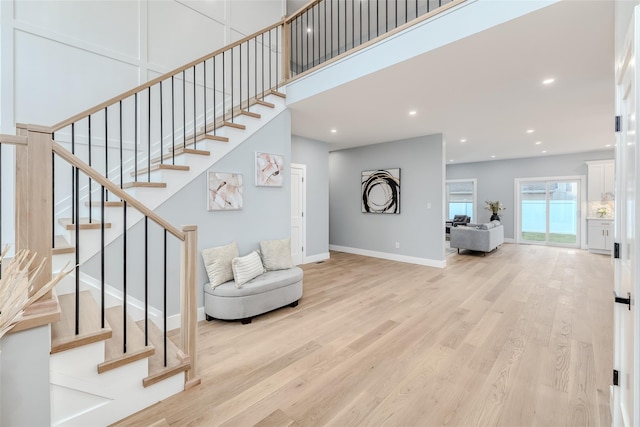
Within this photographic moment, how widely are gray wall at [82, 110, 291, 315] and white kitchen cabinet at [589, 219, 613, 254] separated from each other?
7.79 meters

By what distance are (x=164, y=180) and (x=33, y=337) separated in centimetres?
179

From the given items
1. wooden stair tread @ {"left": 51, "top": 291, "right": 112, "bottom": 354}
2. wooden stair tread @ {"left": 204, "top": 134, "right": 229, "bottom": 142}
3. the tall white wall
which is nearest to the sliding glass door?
wooden stair tread @ {"left": 204, "top": 134, "right": 229, "bottom": 142}

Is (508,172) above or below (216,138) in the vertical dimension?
above

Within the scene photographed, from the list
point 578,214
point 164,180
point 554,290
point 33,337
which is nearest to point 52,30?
point 164,180

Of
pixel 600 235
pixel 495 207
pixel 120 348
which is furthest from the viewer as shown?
pixel 495 207

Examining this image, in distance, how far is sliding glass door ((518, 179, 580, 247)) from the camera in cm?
815

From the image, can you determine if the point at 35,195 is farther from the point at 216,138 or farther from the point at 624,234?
the point at 624,234

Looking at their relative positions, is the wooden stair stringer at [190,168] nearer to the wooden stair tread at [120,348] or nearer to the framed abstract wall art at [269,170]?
the framed abstract wall art at [269,170]

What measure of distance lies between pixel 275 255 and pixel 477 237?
17.4ft

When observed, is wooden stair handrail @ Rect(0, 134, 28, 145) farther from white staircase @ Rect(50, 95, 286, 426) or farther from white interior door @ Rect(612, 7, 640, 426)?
white interior door @ Rect(612, 7, 640, 426)

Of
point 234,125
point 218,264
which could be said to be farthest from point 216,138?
point 218,264

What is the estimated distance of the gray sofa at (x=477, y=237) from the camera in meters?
6.73

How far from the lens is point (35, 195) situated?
4.84 feet

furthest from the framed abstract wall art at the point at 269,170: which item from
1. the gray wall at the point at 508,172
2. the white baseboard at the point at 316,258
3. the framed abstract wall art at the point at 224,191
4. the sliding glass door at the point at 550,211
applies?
the sliding glass door at the point at 550,211
